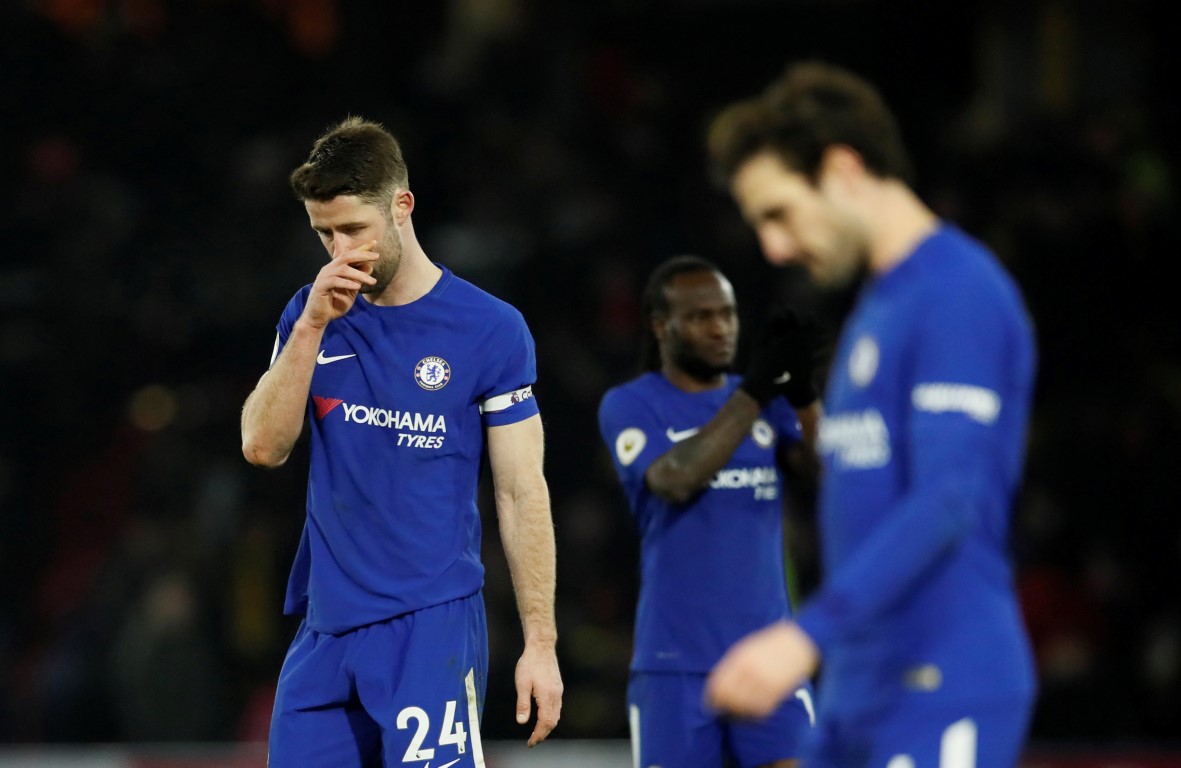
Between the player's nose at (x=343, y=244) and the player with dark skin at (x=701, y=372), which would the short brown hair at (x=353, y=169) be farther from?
the player with dark skin at (x=701, y=372)

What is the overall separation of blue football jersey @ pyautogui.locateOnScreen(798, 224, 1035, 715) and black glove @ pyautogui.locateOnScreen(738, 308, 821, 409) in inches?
91.7

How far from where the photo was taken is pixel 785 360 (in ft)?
17.3

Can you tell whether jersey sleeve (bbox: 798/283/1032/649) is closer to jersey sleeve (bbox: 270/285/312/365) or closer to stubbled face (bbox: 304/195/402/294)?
stubbled face (bbox: 304/195/402/294)

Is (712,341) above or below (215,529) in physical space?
above

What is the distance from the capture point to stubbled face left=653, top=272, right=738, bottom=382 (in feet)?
18.1

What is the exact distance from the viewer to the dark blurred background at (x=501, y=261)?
33.2ft

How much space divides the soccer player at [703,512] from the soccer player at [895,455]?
222 centimetres

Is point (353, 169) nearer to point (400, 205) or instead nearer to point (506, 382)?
point (400, 205)

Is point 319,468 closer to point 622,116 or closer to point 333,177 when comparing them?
point 333,177

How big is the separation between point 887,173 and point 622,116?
10.7 metres

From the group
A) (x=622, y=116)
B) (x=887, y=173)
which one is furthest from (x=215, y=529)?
(x=887, y=173)

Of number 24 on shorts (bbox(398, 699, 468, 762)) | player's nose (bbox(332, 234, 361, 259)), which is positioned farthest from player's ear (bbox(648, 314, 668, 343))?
number 24 on shorts (bbox(398, 699, 468, 762))

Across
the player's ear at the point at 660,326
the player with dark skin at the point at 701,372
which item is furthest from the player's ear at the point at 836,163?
the player's ear at the point at 660,326

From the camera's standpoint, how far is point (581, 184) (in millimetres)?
12586
